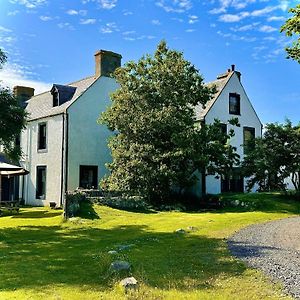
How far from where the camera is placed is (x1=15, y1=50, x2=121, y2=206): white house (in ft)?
92.4

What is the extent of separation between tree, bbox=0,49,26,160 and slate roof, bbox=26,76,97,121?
1060 centimetres

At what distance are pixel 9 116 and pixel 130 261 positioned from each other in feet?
33.7

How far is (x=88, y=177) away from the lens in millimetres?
29594

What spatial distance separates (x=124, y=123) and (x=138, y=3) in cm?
1304

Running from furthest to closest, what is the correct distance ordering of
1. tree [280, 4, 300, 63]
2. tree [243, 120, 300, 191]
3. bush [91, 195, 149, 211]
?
tree [243, 120, 300, 191] < bush [91, 195, 149, 211] < tree [280, 4, 300, 63]

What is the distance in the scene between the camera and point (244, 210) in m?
21.8

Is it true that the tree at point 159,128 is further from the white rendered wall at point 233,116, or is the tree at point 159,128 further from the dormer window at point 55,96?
the dormer window at point 55,96

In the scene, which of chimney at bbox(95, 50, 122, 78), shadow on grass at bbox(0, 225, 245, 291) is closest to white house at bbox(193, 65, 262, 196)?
chimney at bbox(95, 50, 122, 78)

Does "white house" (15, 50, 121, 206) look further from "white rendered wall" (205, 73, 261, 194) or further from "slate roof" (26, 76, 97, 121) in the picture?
"white rendered wall" (205, 73, 261, 194)

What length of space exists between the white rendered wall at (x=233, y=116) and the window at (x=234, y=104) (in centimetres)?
24

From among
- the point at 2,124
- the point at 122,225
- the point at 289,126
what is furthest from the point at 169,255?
the point at 289,126

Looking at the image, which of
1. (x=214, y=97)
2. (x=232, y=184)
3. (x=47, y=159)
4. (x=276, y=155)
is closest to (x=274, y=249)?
(x=276, y=155)

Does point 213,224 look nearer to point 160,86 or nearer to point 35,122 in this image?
point 160,86

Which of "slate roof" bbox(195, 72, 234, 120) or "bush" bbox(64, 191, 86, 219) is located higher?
"slate roof" bbox(195, 72, 234, 120)
